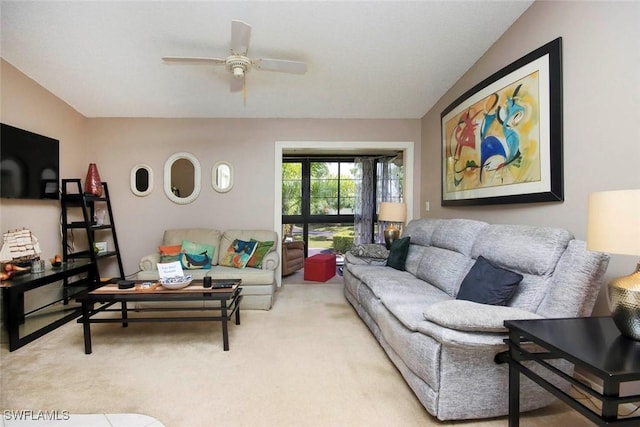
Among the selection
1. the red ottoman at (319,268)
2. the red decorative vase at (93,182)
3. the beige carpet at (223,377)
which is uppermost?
the red decorative vase at (93,182)

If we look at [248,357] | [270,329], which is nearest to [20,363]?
[248,357]

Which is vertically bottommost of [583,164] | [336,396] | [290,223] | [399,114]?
[336,396]

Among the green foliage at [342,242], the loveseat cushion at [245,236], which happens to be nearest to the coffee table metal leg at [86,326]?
the loveseat cushion at [245,236]

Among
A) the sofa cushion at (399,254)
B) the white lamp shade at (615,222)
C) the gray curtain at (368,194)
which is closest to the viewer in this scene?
the white lamp shade at (615,222)

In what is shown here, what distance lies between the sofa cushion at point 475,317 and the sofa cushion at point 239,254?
102 inches

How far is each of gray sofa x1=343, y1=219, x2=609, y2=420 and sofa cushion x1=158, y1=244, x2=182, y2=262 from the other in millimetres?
2625

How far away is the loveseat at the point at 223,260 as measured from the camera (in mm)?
3398

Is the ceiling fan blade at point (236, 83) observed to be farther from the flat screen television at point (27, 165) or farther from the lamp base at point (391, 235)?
the lamp base at point (391, 235)

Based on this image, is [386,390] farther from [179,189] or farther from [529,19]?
[179,189]

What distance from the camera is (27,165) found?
123 inches

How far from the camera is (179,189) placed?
4371mm

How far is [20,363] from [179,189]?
2.60 m

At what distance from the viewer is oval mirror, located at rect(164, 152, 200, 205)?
4320mm

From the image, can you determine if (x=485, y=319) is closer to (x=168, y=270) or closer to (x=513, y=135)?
(x=513, y=135)
